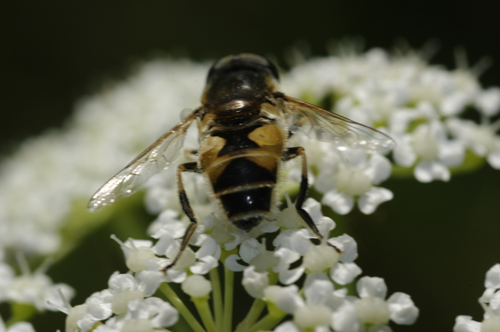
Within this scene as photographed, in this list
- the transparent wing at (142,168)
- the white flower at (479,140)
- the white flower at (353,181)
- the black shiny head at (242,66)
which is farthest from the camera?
the white flower at (479,140)

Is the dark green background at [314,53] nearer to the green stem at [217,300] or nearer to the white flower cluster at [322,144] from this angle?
the white flower cluster at [322,144]

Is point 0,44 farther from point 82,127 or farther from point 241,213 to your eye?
point 241,213

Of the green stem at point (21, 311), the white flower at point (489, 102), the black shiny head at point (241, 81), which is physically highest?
the black shiny head at point (241, 81)

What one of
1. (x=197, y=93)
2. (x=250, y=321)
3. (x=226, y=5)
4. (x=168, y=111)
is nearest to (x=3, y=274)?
(x=250, y=321)

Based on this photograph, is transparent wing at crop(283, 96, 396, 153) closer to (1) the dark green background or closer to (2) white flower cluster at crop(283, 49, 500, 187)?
(2) white flower cluster at crop(283, 49, 500, 187)

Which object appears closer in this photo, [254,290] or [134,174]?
[254,290]

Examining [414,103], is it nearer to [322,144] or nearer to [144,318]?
[322,144]

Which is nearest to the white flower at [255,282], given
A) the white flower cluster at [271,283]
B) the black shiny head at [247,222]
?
the white flower cluster at [271,283]
